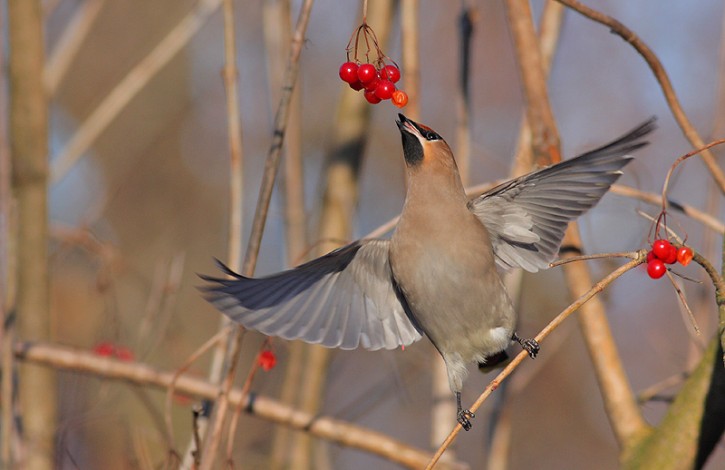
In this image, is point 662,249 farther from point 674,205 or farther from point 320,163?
point 320,163

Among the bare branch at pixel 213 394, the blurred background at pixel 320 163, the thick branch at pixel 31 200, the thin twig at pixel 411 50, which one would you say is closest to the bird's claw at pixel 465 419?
the bare branch at pixel 213 394

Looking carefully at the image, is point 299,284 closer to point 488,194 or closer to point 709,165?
point 488,194

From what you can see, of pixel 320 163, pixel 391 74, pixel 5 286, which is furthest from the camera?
pixel 320 163

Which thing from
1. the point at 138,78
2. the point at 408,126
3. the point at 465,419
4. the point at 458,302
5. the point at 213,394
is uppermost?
the point at 138,78

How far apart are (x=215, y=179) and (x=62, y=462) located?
5.98 meters

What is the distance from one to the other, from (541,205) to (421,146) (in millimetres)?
452

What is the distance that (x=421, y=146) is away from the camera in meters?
2.92

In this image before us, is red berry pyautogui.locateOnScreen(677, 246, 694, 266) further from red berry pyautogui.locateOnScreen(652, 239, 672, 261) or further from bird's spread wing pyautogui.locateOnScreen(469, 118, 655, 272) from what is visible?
bird's spread wing pyautogui.locateOnScreen(469, 118, 655, 272)

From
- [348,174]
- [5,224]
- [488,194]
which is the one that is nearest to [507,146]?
[348,174]

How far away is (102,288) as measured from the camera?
3.22m

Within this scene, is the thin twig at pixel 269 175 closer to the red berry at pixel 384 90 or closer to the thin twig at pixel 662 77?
the red berry at pixel 384 90

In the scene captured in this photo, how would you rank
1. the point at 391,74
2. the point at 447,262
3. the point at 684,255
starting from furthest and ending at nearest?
1. the point at 447,262
2. the point at 391,74
3. the point at 684,255

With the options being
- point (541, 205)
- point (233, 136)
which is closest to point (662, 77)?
point (541, 205)

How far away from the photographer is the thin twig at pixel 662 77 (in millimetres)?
2492
